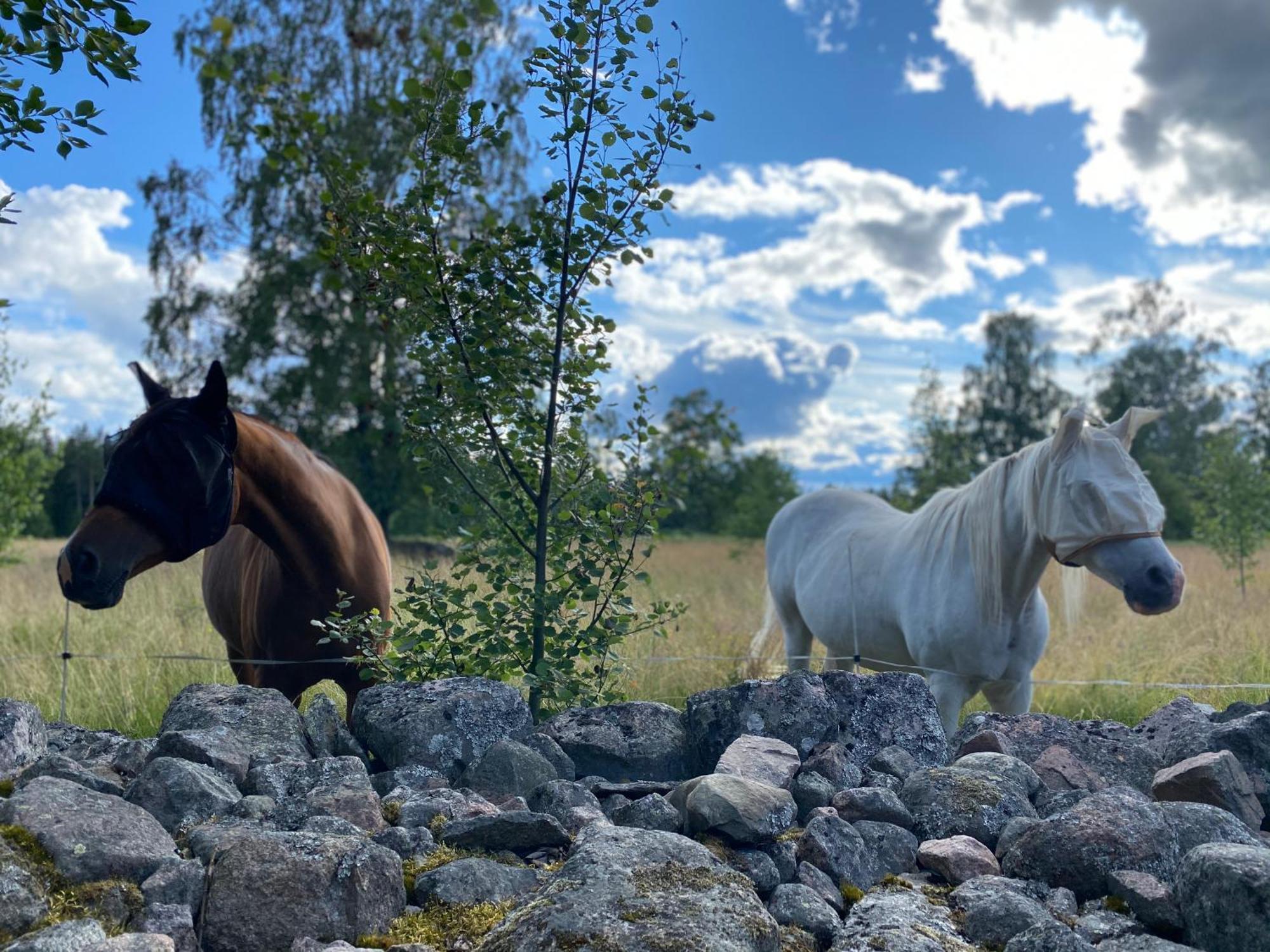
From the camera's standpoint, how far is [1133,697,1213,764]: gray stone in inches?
128

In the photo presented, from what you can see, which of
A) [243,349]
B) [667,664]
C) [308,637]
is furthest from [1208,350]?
[308,637]

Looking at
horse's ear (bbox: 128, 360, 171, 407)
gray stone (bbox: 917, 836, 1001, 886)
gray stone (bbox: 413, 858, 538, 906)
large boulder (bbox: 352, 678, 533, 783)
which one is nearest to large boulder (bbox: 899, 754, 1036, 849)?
gray stone (bbox: 917, 836, 1001, 886)

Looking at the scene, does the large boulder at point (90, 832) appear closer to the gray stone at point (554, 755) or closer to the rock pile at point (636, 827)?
the rock pile at point (636, 827)

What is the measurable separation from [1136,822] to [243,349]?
21200 millimetres

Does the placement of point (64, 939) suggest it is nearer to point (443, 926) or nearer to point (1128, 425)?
point (443, 926)

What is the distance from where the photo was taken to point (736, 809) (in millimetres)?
2457

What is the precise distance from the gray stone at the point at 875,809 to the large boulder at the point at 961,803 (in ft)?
0.16

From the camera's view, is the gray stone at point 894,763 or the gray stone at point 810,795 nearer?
the gray stone at point 810,795

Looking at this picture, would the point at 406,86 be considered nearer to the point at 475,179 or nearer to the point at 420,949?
Answer: the point at 475,179

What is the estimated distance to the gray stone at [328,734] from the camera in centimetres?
316

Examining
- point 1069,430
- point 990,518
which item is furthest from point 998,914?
point 990,518

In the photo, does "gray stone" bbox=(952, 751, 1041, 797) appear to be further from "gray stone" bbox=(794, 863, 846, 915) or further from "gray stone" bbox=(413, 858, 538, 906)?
"gray stone" bbox=(413, 858, 538, 906)

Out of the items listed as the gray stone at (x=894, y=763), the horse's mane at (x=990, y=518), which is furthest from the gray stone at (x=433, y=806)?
the horse's mane at (x=990, y=518)

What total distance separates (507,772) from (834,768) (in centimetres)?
100
